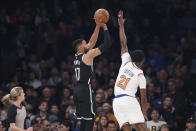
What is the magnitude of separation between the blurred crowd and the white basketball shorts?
319cm

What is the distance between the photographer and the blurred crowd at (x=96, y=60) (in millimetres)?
11680

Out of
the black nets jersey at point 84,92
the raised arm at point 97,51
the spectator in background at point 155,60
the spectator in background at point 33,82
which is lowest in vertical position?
the black nets jersey at point 84,92

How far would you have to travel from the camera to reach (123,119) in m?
7.52

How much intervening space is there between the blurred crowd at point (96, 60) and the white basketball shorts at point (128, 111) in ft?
10.5

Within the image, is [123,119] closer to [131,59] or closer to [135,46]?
[131,59]

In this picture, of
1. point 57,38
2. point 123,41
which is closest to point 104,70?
point 57,38

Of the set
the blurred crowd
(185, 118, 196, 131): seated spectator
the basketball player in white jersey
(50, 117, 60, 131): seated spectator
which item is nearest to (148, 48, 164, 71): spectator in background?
the blurred crowd

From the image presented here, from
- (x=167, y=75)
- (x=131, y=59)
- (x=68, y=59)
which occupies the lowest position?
(x=131, y=59)

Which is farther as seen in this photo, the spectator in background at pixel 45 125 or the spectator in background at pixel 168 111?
the spectator in background at pixel 168 111

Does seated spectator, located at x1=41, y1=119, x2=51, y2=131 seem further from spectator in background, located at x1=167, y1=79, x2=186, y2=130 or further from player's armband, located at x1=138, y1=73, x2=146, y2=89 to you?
player's armband, located at x1=138, y1=73, x2=146, y2=89

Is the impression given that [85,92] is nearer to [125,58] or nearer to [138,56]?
[125,58]

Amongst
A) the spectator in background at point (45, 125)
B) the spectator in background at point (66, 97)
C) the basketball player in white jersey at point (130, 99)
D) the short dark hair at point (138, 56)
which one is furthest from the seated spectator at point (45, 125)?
the short dark hair at point (138, 56)

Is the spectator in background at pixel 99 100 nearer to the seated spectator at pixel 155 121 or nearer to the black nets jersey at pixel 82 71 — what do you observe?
the seated spectator at pixel 155 121

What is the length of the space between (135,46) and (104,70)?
2026 millimetres
